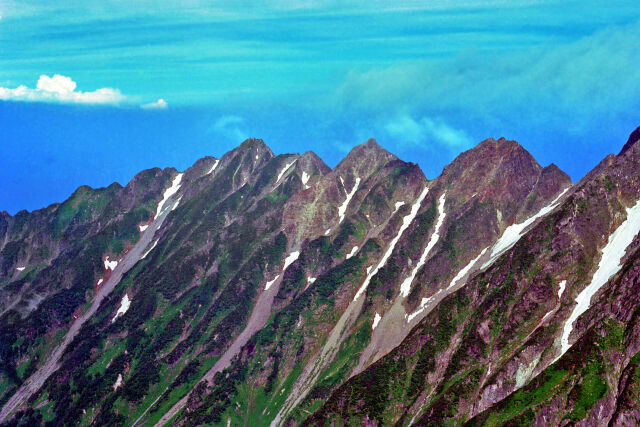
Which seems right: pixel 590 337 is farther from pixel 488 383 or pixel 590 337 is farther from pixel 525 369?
pixel 488 383

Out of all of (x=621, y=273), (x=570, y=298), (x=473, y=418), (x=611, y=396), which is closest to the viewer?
(x=611, y=396)

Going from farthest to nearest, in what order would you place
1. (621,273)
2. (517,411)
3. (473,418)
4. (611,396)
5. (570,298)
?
(570,298) → (621,273) → (473,418) → (517,411) → (611,396)

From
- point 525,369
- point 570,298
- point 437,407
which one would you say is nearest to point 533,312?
point 570,298

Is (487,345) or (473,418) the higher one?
(487,345)

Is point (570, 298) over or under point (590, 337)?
over

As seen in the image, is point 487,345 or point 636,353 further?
point 487,345

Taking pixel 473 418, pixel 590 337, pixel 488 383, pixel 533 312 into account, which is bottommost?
pixel 473 418

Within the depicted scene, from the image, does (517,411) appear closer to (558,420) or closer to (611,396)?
(558,420)

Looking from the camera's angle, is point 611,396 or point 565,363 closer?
A: point 611,396

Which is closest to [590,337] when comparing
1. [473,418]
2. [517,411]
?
[517,411]
